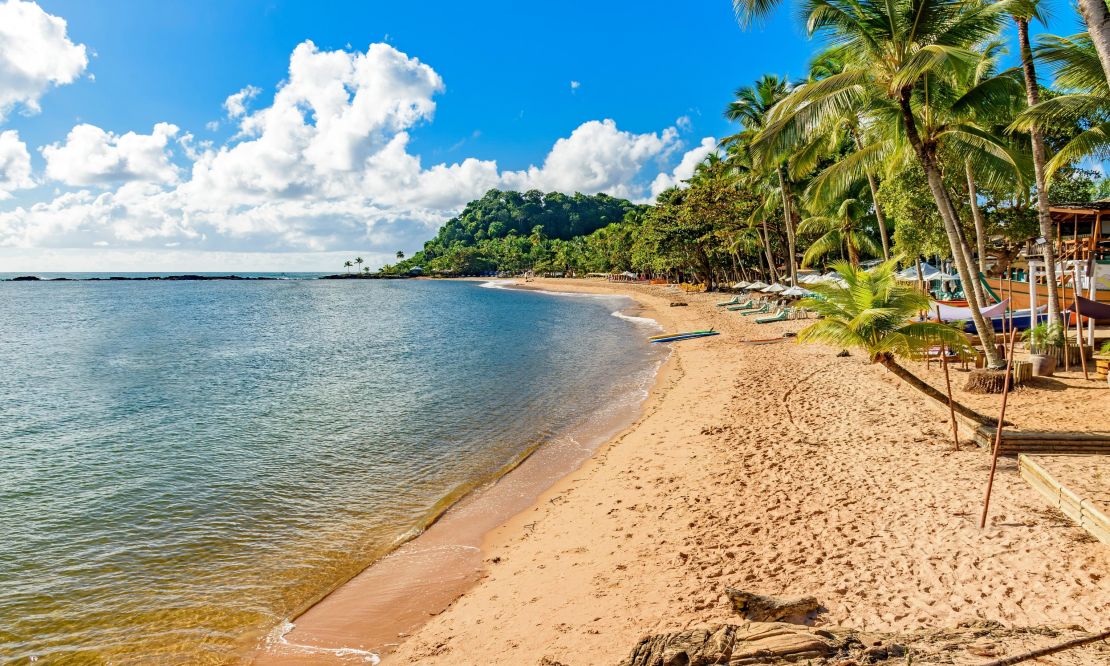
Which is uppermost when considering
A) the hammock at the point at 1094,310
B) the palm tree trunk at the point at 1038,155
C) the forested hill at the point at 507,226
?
the forested hill at the point at 507,226

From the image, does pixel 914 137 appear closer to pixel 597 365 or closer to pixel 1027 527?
pixel 1027 527

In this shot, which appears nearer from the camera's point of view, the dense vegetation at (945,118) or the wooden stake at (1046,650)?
A: the wooden stake at (1046,650)

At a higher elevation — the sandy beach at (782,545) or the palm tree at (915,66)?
the palm tree at (915,66)

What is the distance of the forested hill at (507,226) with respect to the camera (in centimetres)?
15771

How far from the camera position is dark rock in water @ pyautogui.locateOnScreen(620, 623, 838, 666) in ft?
14.7

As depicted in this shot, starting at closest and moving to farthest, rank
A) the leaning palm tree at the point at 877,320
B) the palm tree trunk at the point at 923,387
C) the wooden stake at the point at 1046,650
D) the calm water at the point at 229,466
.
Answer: the wooden stake at the point at 1046,650
the calm water at the point at 229,466
the leaning palm tree at the point at 877,320
the palm tree trunk at the point at 923,387

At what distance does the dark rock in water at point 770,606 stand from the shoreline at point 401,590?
380 centimetres

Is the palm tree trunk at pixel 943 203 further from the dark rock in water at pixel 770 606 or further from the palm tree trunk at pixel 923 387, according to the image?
the dark rock in water at pixel 770 606

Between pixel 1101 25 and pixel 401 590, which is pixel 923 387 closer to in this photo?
pixel 1101 25

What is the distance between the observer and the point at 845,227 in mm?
38406

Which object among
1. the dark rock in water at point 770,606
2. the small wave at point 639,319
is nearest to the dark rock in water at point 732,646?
the dark rock in water at point 770,606

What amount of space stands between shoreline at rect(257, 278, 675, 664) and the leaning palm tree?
5.86 metres

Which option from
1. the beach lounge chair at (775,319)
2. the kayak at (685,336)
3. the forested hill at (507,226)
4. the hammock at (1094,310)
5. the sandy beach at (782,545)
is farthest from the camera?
the forested hill at (507,226)

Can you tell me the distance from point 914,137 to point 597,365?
1527 cm
